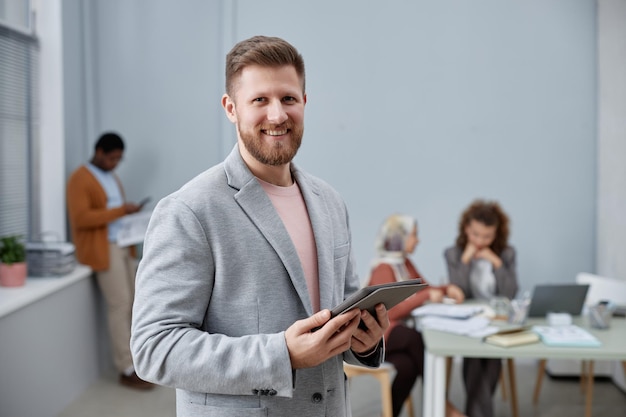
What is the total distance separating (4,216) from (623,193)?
3.95 metres

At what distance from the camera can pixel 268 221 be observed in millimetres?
1479

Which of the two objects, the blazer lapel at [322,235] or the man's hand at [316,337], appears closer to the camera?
the man's hand at [316,337]

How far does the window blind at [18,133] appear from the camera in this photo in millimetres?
4258

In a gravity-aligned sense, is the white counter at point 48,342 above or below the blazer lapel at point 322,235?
below

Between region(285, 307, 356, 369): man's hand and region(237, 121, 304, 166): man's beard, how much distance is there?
349 mm

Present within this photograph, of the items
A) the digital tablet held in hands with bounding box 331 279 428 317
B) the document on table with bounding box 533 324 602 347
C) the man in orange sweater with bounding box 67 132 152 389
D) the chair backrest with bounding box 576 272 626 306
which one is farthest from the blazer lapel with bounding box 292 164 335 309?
the man in orange sweater with bounding box 67 132 152 389

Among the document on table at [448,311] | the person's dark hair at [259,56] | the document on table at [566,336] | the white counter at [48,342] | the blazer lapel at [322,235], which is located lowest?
the white counter at [48,342]

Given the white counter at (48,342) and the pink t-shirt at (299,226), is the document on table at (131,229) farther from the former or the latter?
the pink t-shirt at (299,226)

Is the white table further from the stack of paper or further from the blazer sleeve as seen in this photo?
the blazer sleeve

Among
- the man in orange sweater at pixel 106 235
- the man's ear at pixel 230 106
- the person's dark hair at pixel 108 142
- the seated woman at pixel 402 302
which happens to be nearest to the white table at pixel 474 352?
the seated woman at pixel 402 302

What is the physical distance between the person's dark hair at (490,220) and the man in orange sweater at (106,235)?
227cm

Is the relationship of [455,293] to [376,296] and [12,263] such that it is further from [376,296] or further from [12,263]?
[376,296]

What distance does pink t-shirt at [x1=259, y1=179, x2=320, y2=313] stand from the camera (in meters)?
1.54

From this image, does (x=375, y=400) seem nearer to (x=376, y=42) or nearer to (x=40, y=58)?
Answer: (x=376, y=42)
